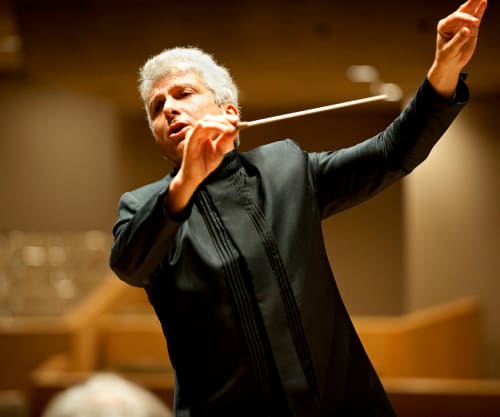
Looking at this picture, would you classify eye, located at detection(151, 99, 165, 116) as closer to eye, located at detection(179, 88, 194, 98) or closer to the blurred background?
eye, located at detection(179, 88, 194, 98)

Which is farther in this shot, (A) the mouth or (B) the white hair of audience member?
(B) the white hair of audience member

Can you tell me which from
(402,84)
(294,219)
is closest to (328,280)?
(294,219)

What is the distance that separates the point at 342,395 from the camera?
132 centimetres

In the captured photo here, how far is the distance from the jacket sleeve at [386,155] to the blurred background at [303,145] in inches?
70.2

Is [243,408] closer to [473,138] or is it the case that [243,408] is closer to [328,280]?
[328,280]

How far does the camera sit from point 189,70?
138cm

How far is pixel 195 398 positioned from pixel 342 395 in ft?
0.69

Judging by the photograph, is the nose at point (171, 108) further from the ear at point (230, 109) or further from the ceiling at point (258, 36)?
the ceiling at point (258, 36)

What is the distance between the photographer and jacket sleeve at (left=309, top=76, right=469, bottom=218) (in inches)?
51.1

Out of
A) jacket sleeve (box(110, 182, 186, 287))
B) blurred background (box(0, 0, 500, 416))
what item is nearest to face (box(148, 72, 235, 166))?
jacket sleeve (box(110, 182, 186, 287))

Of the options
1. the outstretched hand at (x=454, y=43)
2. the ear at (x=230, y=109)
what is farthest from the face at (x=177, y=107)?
the outstretched hand at (x=454, y=43)

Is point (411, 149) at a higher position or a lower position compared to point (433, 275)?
higher

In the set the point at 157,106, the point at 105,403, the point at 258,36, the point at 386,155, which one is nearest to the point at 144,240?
the point at 157,106

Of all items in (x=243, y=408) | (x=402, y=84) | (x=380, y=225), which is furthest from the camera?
(x=380, y=225)
